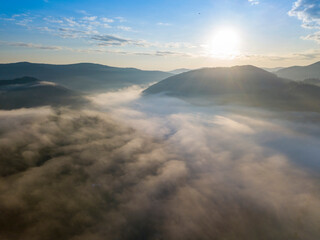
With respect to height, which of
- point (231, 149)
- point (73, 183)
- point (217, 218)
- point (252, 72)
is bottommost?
point (231, 149)

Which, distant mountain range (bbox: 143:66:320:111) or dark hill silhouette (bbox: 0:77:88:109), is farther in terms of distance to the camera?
distant mountain range (bbox: 143:66:320:111)

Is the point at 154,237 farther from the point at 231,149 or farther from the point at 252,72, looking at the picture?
the point at 252,72

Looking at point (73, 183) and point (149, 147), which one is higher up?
point (73, 183)

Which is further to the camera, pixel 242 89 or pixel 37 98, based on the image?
pixel 242 89

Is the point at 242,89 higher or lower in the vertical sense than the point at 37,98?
higher

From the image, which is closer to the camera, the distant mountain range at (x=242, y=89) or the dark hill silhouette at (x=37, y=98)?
the dark hill silhouette at (x=37, y=98)

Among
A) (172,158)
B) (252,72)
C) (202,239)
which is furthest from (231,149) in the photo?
(252,72)

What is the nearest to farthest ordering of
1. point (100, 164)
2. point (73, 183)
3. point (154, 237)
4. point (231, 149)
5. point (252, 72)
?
point (154, 237)
point (73, 183)
point (100, 164)
point (231, 149)
point (252, 72)

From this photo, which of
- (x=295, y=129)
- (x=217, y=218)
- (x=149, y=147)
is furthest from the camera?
(x=295, y=129)
